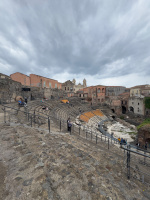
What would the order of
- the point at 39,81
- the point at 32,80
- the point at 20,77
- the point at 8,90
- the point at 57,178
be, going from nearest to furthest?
the point at 57,178 → the point at 8,90 → the point at 20,77 → the point at 32,80 → the point at 39,81

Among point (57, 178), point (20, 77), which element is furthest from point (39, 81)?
point (57, 178)

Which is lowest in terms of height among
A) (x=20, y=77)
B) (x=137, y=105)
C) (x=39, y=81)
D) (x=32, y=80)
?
(x=137, y=105)

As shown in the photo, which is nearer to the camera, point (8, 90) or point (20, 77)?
point (8, 90)

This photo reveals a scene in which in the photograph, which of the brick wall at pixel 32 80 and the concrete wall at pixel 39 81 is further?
the concrete wall at pixel 39 81

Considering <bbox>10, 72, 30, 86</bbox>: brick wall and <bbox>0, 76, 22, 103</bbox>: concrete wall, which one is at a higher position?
<bbox>10, 72, 30, 86</bbox>: brick wall

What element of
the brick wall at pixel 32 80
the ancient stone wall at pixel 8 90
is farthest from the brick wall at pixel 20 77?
the ancient stone wall at pixel 8 90

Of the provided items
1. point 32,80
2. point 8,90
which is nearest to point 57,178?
point 8,90

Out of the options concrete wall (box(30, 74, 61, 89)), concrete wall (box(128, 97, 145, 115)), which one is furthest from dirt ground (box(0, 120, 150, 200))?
concrete wall (box(128, 97, 145, 115))

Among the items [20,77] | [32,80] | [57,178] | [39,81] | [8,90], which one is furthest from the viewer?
[39,81]

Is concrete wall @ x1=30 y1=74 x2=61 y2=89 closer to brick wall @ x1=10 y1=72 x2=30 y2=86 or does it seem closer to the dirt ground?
brick wall @ x1=10 y1=72 x2=30 y2=86

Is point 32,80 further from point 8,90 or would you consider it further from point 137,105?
point 137,105

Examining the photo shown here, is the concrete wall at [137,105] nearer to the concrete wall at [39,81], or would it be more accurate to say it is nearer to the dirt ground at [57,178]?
the concrete wall at [39,81]

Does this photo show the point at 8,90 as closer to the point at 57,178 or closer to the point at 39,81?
the point at 39,81

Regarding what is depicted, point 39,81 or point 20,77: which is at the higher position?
point 20,77
